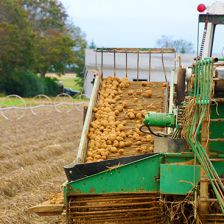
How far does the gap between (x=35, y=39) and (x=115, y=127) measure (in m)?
48.9

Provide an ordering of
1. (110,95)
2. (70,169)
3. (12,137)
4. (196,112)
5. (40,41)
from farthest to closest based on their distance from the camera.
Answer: (40,41) < (12,137) < (110,95) < (70,169) < (196,112)

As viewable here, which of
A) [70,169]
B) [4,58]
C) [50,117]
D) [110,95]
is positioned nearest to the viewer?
[70,169]

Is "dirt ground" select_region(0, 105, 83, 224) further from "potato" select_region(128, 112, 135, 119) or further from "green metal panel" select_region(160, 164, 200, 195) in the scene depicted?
"green metal panel" select_region(160, 164, 200, 195)

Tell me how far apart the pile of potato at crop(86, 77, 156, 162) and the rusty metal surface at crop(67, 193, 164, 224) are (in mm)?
1363

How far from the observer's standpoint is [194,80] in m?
5.29

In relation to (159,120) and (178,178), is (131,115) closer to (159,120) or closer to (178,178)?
(159,120)

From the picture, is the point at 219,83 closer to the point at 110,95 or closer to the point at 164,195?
the point at 164,195

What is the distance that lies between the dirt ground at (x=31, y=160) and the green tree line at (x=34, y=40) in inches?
1025

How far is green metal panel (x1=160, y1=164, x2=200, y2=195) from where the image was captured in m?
5.14

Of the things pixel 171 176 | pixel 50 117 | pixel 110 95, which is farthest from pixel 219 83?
pixel 50 117

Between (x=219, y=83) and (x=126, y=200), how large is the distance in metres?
1.32

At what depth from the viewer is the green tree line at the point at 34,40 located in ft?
160

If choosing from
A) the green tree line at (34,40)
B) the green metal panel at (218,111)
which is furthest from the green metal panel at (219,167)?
the green tree line at (34,40)

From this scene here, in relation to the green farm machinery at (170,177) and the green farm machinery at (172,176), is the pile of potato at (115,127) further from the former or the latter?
the green farm machinery at (170,177)
